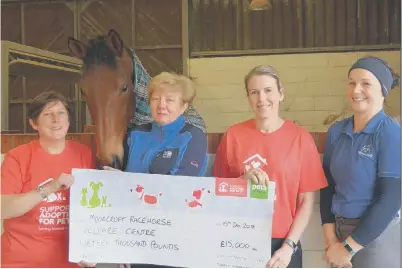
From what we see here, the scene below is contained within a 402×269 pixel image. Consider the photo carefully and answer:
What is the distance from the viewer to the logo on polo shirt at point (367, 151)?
1527 mm

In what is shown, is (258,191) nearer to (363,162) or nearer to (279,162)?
(279,162)

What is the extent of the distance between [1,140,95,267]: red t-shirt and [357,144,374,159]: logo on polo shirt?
1.06m

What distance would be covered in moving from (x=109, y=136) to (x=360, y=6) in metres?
3.71

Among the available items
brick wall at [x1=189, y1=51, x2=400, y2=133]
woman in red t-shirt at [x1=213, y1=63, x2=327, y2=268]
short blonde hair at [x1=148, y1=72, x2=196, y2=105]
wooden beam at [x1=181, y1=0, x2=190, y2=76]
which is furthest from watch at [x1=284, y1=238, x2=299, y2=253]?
wooden beam at [x1=181, y1=0, x2=190, y2=76]

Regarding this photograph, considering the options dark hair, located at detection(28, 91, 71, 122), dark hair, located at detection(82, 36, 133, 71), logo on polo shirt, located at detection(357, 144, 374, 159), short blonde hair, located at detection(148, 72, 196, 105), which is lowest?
logo on polo shirt, located at detection(357, 144, 374, 159)

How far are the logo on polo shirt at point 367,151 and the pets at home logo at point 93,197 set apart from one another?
968 mm

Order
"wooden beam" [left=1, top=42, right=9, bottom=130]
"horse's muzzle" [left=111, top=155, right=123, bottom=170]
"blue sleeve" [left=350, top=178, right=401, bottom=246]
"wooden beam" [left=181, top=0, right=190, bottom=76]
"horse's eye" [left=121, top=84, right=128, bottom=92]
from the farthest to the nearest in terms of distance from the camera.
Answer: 1. "wooden beam" [left=181, top=0, right=190, bottom=76]
2. "wooden beam" [left=1, top=42, right=9, bottom=130]
3. "horse's eye" [left=121, top=84, right=128, bottom=92]
4. "horse's muzzle" [left=111, top=155, right=123, bottom=170]
5. "blue sleeve" [left=350, top=178, right=401, bottom=246]

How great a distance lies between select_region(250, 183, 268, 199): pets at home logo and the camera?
1.62 metres

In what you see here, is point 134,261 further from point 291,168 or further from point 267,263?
point 291,168

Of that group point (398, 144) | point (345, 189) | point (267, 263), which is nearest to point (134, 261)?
point (267, 263)

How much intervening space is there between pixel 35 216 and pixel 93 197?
0.22 meters

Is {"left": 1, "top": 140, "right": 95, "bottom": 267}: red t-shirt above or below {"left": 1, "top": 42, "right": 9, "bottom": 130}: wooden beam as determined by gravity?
below

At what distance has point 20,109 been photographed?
18.9 feet

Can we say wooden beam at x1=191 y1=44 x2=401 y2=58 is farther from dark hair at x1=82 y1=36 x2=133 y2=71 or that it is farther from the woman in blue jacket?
the woman in blue jacket
